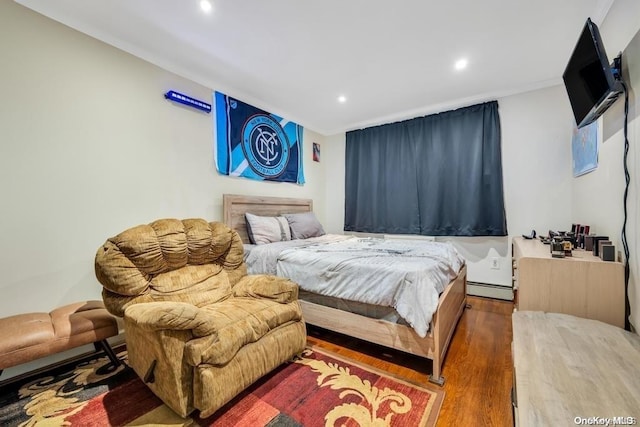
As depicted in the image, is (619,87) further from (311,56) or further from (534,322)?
(311,56)

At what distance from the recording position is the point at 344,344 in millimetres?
2232

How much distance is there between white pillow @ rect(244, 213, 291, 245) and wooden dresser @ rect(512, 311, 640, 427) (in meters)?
2.32

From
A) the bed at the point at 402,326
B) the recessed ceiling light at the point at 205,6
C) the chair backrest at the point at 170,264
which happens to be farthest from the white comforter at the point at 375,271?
the recessed ceiling light at the point at 205,6

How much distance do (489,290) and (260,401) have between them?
3.06 meters

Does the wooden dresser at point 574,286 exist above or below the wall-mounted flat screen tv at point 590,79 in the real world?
below

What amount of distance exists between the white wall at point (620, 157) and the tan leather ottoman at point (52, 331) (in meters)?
3.12

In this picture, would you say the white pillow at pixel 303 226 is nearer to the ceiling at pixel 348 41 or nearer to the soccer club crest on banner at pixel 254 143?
the soccer club crest on banner at pixel 254 143

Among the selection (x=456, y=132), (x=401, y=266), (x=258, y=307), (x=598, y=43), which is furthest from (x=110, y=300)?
(x=456, y=132)

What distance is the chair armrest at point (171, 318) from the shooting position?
1.29 m

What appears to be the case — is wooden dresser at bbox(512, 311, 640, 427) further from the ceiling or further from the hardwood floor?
the ceiling

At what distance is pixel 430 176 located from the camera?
368cm

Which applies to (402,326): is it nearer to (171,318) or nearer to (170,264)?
(171,318)

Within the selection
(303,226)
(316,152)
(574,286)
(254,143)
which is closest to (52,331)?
(303,226)

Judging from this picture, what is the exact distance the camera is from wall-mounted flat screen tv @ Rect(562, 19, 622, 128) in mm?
1479
